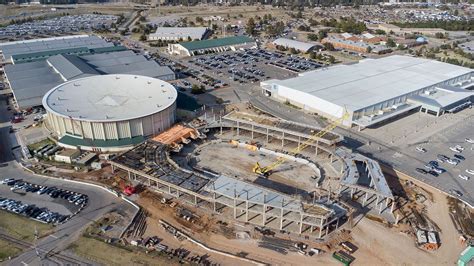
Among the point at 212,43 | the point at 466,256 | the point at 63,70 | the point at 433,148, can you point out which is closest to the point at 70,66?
the point at 63,70

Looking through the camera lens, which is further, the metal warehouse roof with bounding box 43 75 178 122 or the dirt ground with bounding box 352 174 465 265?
the metal warehouse roof with bounding box 43 75 178 122

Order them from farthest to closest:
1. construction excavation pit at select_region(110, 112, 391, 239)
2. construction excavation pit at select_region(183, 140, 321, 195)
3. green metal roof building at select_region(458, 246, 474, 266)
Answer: construction excavation pit at select_region(183, 140, 321, 195), construction excavation pit at select_region(110, 112, 391, 239), green metal roof building at select_region(458, 246, 474, 266)

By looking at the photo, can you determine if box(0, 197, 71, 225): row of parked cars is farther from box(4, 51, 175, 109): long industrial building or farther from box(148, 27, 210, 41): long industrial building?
box(148, 27, 210, 41): long industrial building

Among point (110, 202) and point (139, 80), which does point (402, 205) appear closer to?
point (110, 202)

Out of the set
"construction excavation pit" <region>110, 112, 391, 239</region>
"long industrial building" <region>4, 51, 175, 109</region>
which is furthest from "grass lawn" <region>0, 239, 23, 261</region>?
"long industrial building" <region>4, 51, 175, 109</region>

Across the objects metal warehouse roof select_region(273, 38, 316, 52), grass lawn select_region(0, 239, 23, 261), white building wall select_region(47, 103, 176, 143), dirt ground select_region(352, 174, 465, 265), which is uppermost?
metal warehouse roof select_region(273, 38, 316, 52)

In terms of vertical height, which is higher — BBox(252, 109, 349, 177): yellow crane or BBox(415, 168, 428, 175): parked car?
BBox(252, 109, 349, 177): yellow crane

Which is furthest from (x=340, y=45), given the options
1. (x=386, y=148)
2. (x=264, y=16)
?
(x=386, y=148)
